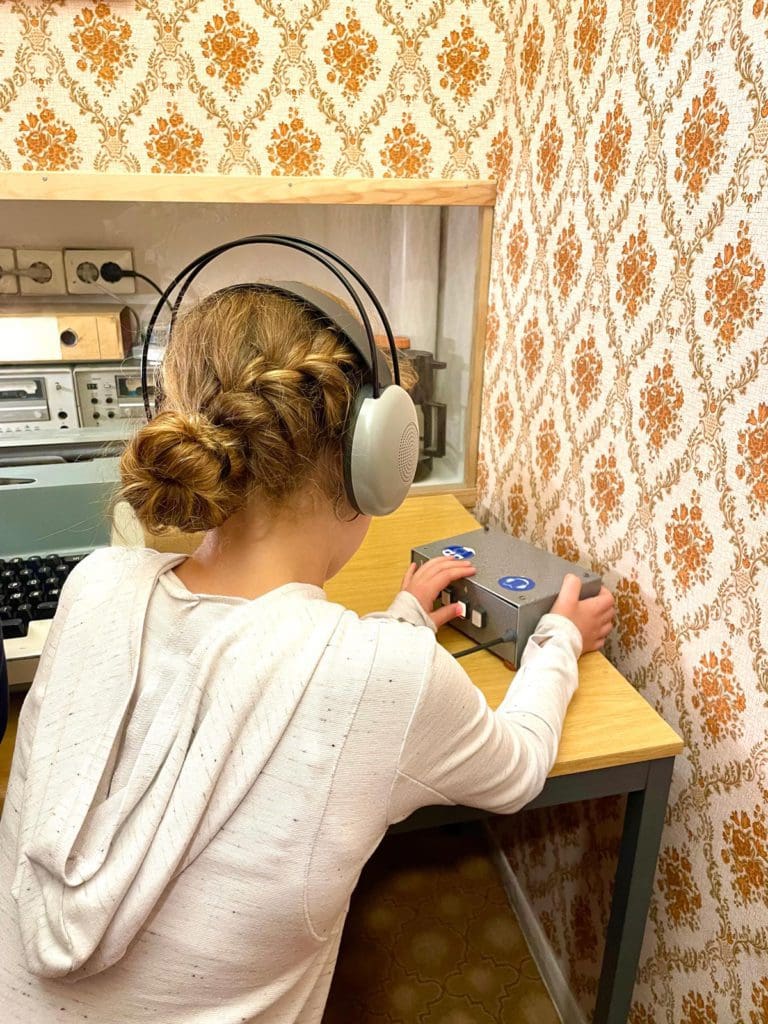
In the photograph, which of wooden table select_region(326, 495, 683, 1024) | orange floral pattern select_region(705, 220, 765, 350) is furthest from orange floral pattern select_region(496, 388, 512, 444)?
orange floral pattern select_region(705, 220, 765, 350)

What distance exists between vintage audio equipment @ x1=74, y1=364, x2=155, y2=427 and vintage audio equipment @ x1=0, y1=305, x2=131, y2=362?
0.10ft

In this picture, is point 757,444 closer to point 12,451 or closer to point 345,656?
point 345,656

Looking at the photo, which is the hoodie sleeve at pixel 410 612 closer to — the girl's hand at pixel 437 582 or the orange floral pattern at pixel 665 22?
the girl's hand at pixel 437 582

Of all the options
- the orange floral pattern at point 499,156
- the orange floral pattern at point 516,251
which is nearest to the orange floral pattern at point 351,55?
the orange floral pattern at point 499,156

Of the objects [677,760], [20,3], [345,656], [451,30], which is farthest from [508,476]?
[20,3]

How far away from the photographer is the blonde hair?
0.64m

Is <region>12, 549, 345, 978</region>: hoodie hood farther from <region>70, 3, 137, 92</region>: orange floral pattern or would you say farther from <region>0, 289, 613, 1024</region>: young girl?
<region>70, 3, 137, 92</region>: orange floral pattern

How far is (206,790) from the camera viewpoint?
1.88 ft

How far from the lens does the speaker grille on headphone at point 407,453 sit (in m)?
0.73

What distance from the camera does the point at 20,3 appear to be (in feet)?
3.69

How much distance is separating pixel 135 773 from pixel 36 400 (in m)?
0.96

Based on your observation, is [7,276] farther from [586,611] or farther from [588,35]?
[586,611]

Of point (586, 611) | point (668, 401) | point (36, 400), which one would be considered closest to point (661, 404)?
point (668, 401)

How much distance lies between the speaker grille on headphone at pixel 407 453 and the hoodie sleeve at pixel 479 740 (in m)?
0.19
